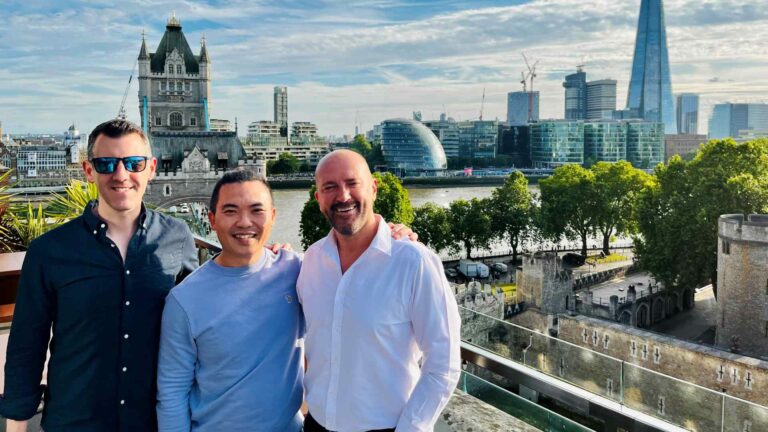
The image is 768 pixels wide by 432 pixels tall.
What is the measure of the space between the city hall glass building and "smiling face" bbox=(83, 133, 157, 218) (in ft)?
230

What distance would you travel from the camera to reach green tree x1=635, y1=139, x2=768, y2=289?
1948cm

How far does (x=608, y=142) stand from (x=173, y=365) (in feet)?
264

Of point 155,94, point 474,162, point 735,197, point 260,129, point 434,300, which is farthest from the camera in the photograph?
point 260,129

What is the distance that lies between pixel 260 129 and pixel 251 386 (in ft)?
379

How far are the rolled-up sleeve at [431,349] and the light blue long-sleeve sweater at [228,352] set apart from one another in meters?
0.39

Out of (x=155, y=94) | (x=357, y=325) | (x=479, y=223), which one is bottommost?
(x=479, y=223)

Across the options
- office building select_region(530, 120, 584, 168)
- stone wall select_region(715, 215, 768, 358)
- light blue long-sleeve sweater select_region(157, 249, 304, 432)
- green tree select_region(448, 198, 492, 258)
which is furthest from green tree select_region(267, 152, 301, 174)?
light blue long-sleeve sweater select_region(157, 249, 304, 432)

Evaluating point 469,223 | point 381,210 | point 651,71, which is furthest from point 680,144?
point 381,210

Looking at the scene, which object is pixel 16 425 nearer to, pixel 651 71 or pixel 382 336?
pixel 382 336

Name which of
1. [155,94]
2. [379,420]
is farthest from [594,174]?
[379,420]

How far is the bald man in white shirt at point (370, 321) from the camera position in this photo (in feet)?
6.14

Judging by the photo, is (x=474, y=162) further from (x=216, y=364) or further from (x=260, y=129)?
(x=216, y=364)

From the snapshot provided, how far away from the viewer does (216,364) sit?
6.51 ft

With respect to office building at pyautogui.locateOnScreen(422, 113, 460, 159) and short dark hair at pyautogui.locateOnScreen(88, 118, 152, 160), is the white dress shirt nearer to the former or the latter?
short dark hair at pyautogui.locateOnScreen(88, 118, 152, 160)
